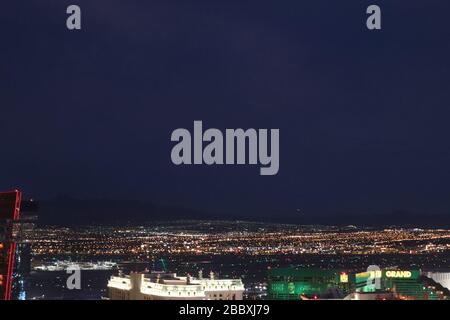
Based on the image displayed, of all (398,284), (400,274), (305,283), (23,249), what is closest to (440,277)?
(400,274)

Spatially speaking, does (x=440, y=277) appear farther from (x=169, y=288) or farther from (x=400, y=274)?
(x=169, y=288)

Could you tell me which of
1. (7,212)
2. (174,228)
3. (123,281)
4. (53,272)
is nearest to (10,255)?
(7,212)

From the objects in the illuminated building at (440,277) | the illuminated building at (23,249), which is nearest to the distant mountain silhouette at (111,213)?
the illuminated building at (23,249)

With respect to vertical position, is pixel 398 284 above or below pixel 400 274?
below

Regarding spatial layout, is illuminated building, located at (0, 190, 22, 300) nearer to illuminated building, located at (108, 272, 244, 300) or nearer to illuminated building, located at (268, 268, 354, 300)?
illuminated building, located at (108, 272, 244, 300)

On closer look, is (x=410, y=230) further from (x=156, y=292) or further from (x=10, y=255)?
(x=10, y=255)

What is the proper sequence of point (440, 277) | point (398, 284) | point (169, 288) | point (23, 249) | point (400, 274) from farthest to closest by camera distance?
1. point (440, 277)
2. point (400, 274)
3. point (398, 284)
4. point (23, 249)
5. point (169, 288)

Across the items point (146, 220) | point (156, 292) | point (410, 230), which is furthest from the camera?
point (410, 230)
